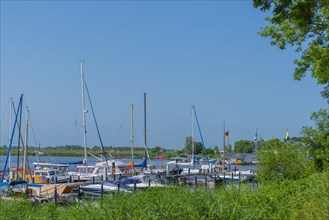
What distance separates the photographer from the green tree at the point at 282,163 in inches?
929

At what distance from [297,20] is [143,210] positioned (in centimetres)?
628

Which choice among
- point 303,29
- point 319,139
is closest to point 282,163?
point 319,139

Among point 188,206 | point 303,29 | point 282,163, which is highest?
point 303,29

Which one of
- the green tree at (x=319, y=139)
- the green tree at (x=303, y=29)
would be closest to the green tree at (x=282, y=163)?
the green tree at (x=319, y=139)

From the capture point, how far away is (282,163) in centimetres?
2395

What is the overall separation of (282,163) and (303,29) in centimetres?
1132

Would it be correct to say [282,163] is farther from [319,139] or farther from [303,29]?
[303,29]

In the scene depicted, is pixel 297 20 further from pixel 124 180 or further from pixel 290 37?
pixel 124 180

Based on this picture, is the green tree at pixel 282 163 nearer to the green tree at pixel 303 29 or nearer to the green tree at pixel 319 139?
the green tree at pixel 319 139

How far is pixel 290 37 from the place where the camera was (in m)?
16.6

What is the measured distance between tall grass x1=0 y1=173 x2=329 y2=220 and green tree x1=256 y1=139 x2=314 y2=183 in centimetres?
977

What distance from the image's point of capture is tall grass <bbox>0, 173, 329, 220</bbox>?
31.6ft

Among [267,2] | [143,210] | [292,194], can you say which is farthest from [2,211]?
[292,194]

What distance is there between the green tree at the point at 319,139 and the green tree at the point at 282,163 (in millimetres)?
2177
